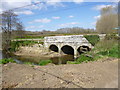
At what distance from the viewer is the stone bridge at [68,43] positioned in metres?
19.2

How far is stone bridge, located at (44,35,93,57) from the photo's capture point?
63.1 ft

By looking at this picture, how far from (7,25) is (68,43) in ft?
43.3

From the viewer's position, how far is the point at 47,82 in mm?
4461

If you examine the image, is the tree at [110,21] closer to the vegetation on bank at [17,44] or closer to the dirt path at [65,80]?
the dirt path at [65,80]

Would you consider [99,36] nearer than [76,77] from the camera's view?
No

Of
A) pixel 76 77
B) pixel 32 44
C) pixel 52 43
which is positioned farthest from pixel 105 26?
pixel 32 44

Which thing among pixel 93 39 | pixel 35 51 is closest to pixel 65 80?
pixel 93 39

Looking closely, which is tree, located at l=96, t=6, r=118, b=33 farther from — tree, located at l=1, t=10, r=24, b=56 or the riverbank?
tree, located at l=1, t=10, r=24, b=56

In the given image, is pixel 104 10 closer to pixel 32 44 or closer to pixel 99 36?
pixel 99 36

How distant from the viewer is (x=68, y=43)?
21.5 metres

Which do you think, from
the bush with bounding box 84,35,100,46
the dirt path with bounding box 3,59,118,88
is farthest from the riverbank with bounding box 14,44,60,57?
Answer: the dirt path with bounding box 3,59,118,88

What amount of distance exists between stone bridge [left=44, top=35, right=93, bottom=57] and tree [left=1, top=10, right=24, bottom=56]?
759cm

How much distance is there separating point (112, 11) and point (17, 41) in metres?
20.9

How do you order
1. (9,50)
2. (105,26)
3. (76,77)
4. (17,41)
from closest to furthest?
(76,77), (105,26), (9,50), (17,41)
